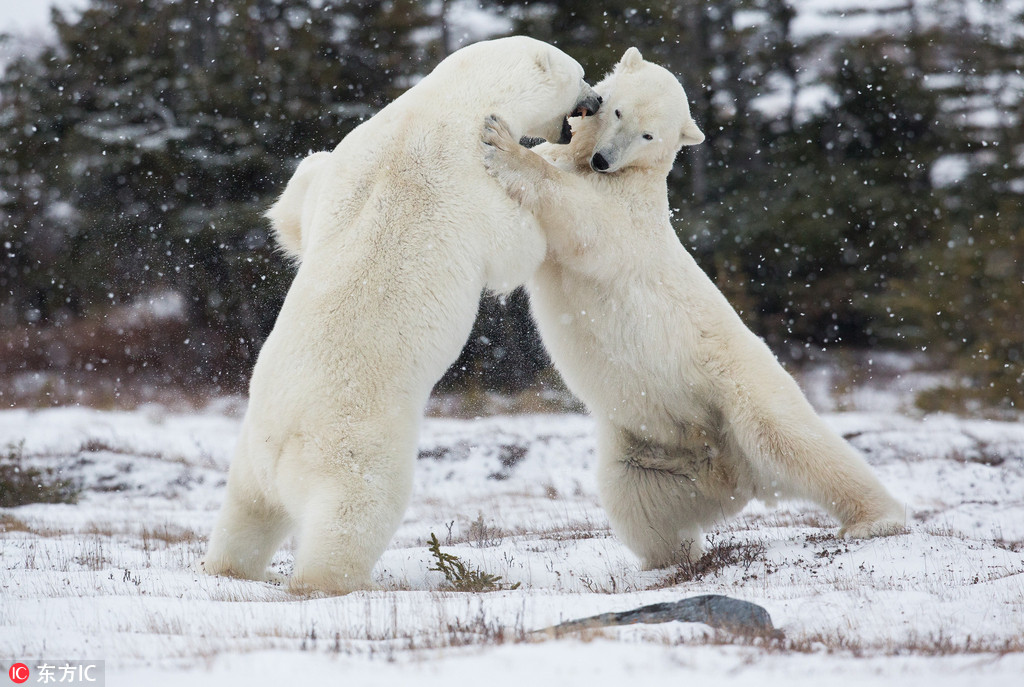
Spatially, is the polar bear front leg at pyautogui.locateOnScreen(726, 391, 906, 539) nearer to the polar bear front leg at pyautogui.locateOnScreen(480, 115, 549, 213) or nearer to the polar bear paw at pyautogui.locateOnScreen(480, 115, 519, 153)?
the polar bear front leg at pyautogui.locateOnScreen(480, 115, 549, 213)

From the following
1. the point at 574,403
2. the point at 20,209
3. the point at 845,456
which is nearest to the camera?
the point at 845,456

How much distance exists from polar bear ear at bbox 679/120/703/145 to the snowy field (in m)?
2.26

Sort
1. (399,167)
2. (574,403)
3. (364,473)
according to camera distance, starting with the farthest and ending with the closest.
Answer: (574,403)
(399,167)
(364,473)

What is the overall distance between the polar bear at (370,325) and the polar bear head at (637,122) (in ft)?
1.96

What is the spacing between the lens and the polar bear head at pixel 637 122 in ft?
15.4

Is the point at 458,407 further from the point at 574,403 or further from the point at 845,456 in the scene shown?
the point at 845,456

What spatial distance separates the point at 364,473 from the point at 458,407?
371 inches

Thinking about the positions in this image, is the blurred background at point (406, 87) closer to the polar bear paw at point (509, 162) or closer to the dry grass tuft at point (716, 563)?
the dry grass tuft at point (716, 563)

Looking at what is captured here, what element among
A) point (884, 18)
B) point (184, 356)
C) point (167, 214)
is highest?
point (884, 18)

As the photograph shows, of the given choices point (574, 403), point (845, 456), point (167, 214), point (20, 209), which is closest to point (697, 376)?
point (845, 456)

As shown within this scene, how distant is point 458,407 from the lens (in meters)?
13.0

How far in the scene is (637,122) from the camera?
479 cm

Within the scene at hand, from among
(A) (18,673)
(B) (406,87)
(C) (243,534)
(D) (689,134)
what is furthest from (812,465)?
(B) (406,87)

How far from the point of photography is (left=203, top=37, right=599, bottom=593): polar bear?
142 inches
